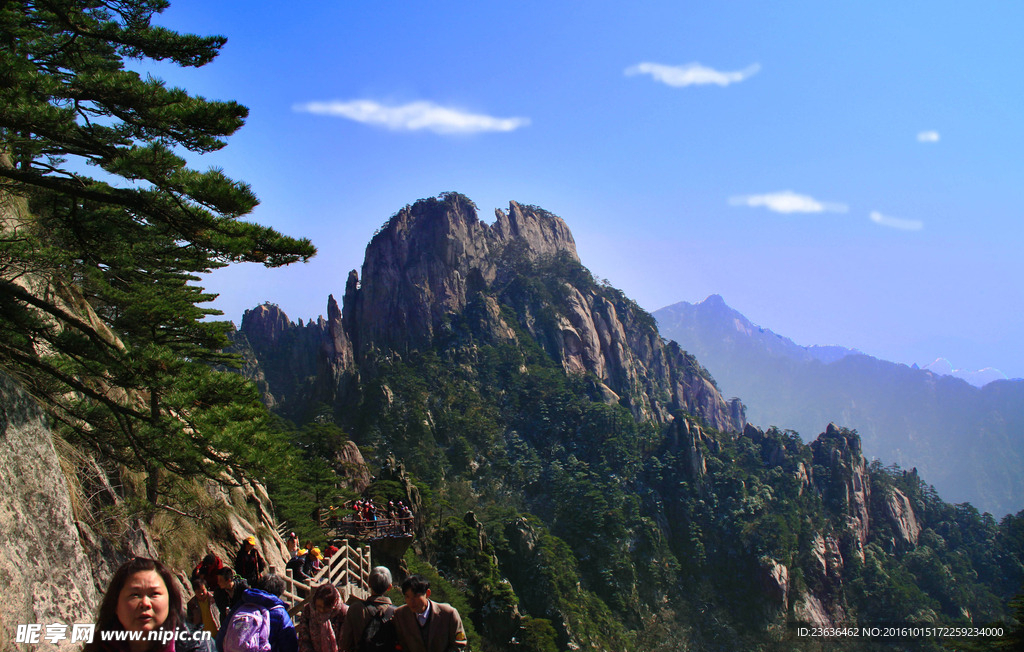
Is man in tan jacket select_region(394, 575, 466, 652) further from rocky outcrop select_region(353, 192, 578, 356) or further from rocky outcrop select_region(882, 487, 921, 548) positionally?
rocky outcrop select_region(882, 487, 921, 548)

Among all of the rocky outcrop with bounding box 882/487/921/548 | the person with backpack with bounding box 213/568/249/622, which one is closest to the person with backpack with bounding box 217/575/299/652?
the person with backpack with bounding box 213/568/249/622

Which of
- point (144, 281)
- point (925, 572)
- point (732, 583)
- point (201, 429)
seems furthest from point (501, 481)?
point (201, 429)

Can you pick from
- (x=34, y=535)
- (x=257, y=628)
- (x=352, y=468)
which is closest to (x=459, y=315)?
(x=352, y=468)

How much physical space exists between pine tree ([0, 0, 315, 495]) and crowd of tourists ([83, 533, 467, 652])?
1.50m

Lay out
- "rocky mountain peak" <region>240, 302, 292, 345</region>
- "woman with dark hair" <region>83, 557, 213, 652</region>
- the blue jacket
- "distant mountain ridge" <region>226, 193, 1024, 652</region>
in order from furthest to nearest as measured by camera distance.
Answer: "rocky mountain peak" <region>240, 302, 292, 345</region> → "distant mountain ridge" <region>226, 193, 1024, 652</region> → the blue jacket → "woman with dark hair" <region>83, 557, 213, 652</region>

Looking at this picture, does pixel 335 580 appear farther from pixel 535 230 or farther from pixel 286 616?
pixel 535 230

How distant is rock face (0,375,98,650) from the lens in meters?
4.99

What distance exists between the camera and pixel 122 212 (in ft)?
23.4

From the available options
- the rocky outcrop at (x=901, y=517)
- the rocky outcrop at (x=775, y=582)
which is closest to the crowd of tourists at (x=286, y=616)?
the rocky outcrop at (x=775, y=582)

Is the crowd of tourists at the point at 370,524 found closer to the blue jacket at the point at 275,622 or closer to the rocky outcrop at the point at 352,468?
the rocky outcrop at the point at 352,468

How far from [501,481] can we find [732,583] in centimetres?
2190

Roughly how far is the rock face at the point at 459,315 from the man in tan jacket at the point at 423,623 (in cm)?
5834

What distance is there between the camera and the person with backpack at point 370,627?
445 cm

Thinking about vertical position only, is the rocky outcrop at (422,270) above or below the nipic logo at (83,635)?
above
